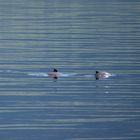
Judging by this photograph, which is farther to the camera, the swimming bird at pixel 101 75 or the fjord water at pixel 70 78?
the swimming bird at pixel 101 75

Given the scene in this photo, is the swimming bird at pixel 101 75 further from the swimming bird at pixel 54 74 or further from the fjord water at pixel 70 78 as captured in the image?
the swimming bird at pixel 54 74

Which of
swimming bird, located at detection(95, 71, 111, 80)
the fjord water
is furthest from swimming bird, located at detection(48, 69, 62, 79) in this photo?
swimming bird, located at detection(95, 71, 111, 80)

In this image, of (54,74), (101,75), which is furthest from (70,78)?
(101,75)

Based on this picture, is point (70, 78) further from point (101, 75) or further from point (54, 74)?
point (101, 75)

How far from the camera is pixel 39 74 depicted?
127 ft

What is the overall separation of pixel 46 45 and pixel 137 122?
1983 cm

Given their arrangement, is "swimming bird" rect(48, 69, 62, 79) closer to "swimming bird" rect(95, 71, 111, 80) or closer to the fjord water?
the fjord water

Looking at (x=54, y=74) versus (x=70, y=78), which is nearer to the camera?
(x=70, y=78)

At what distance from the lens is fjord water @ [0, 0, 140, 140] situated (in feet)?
95.2

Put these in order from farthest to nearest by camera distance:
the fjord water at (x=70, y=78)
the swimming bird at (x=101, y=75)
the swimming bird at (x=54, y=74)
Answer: the swimming bird at (x=54, y=74) < the swimming bird at (x=101, y=75) < the fjord water at (x=70, y=78)

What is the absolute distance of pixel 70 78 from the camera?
37906 millimetres

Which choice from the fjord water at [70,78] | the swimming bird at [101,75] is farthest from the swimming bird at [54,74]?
the swimming bird at [101,75]

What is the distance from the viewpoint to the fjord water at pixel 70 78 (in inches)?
1143

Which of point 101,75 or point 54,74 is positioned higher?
point 54,74
